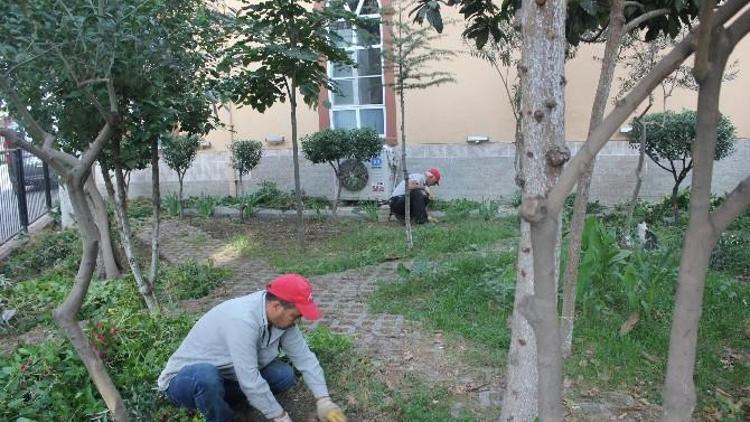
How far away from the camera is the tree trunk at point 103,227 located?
6.30 m

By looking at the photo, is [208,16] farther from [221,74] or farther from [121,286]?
[121,286]

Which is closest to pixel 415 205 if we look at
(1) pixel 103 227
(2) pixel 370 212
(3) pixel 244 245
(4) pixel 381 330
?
(2) pixel 370 212

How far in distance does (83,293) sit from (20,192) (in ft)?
24.8

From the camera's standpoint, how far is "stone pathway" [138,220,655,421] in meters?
3.62

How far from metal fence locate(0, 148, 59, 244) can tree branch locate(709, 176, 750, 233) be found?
8.63m

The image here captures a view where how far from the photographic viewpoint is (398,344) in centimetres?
455

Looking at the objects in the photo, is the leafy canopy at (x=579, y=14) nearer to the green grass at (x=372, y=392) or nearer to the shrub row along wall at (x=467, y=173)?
the green grass at (x=372, y=392)

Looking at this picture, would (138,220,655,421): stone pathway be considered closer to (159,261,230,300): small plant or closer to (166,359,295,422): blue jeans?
(159,261,230,300): small plant

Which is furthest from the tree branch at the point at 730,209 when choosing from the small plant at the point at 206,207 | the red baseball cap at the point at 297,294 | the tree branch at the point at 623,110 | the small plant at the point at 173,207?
the small plant at the point at 173,207

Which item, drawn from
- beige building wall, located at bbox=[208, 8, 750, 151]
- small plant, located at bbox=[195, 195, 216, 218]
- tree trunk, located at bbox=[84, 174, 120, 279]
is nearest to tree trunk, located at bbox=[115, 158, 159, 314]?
tree trunk, located at bbox=[84, 174, 120, 279]

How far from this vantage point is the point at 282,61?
24.1 ft

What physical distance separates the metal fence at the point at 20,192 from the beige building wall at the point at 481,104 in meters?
3.19

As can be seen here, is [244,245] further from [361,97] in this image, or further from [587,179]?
[587,179]

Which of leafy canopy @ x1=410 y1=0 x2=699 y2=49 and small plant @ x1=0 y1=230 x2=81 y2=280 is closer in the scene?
leafy canopy @ x1=410 y1=0 x2=699 y2=49
